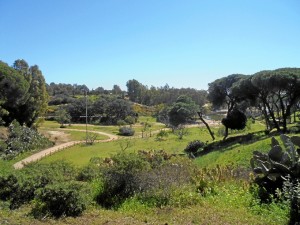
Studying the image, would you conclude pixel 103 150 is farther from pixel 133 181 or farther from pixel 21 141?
pixel 133 181

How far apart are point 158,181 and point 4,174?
4863mm

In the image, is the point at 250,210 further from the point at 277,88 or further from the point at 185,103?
the point at 185,103

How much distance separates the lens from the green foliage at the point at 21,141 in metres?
34.5

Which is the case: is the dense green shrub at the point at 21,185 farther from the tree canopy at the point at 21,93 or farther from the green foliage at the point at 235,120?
the tree canopy at the point at 21,93

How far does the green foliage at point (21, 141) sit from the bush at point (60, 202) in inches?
1048

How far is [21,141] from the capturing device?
1487 inches

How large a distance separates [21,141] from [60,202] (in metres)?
32.6

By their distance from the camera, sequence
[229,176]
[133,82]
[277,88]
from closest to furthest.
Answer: [229,176], [277,88], [133,82]

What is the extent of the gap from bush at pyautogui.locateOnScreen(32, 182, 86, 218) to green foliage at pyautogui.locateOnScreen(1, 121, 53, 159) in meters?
26.6

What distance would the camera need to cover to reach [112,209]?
8.79 meters

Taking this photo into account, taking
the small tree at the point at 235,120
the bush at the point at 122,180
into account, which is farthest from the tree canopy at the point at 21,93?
the bush at the point at 122,180

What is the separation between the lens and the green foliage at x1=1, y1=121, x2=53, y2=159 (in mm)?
34500

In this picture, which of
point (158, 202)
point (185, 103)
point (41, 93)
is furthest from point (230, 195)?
point (41, 93)

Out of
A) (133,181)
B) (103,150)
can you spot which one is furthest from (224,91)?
(133,181)
